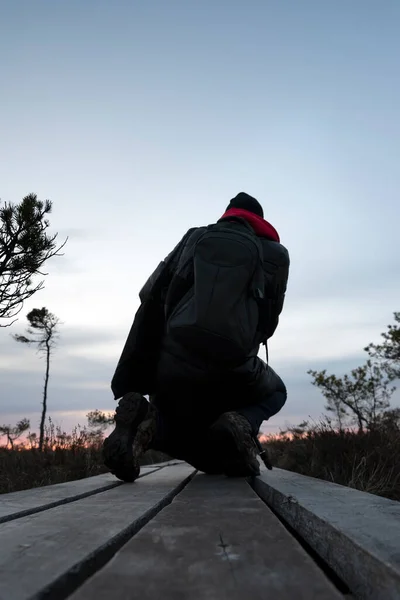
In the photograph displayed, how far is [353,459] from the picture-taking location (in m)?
3.40

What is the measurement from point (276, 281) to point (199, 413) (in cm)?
82

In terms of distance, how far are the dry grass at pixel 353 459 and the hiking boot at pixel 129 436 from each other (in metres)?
1.21

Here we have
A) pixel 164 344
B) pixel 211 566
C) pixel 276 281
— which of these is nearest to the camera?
pixel 211 566

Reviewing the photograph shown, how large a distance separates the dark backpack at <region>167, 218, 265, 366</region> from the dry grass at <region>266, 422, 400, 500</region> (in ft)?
4.02

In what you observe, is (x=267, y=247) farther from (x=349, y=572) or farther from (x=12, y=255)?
(x=12, y=255)

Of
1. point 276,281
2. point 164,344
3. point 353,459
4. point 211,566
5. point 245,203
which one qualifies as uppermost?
point 245,203

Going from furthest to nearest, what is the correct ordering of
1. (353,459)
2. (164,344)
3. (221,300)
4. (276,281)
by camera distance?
(353,459)
(276,281)
(164,344)
(221,300)

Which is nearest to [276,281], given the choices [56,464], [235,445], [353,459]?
[235,445]

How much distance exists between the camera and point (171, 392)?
8.14ft

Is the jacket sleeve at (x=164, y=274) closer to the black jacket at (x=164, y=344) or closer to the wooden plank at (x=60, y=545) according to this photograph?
the black jacket at (x=164, y=344)

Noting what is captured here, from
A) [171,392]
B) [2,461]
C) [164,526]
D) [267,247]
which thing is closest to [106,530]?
[164,526]

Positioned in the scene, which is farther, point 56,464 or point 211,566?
point 56,464

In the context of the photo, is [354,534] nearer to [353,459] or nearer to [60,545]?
[60,545]

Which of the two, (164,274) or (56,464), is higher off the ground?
(164,274)
